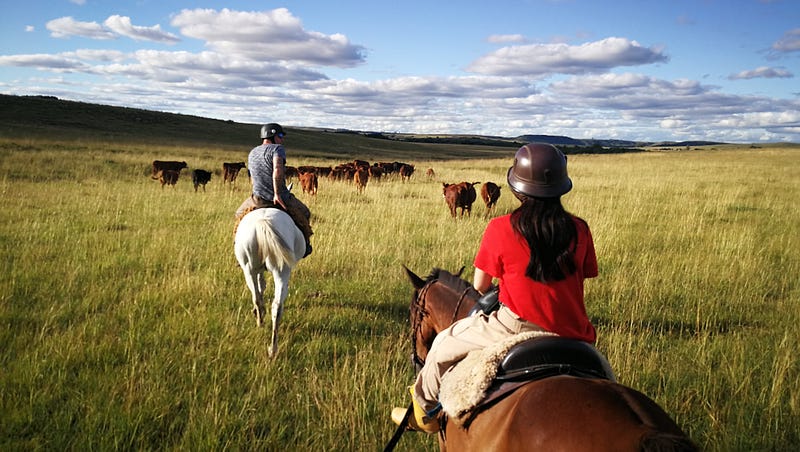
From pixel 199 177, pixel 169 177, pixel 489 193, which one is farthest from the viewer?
pixel 169 177

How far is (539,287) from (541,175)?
0.52 metres

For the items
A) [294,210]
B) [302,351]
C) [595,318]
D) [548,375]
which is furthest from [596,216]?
[548,375]

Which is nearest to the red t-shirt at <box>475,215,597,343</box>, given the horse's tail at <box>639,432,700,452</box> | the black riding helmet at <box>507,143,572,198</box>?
the black riding helmet at <box>507,143,572,198</box>

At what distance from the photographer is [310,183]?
18.8m

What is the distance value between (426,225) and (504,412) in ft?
33.2

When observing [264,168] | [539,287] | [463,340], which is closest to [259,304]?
[264,168]

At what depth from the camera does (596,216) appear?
12.5m

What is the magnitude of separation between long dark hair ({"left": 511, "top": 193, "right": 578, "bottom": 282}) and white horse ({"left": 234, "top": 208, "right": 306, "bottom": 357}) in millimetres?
3445

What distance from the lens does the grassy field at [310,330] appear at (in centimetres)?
362

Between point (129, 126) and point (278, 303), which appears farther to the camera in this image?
point (129, 126)

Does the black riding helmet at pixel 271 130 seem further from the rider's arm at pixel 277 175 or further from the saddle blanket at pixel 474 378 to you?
the saddle blanket at pixel 474 378

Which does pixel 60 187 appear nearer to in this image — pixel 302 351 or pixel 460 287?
pixel 302 351

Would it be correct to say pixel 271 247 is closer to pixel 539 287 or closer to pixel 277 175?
pixel 277 175

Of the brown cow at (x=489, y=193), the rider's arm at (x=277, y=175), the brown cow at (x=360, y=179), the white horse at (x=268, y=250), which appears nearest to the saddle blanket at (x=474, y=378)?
the white horse at (x=268, y=250)
